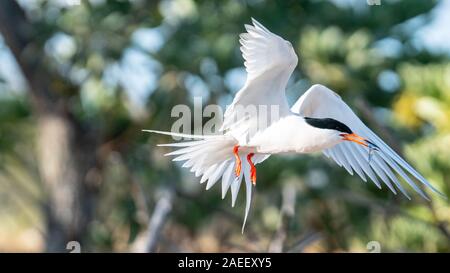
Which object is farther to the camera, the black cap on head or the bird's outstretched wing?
the bird's outstretched wing

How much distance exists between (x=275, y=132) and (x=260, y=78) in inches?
8.1

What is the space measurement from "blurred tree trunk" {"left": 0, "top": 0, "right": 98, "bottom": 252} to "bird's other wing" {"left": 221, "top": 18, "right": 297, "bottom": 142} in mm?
5961

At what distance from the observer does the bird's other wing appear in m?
2.73

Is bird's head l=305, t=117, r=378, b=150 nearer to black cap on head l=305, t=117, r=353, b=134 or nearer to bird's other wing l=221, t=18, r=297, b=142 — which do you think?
black cap on head l=305, t=117, r=353, b=134

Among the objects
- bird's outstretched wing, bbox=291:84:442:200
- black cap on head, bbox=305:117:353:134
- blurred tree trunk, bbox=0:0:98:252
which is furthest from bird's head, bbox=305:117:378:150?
blurred tree trunk, bbox=0:0:98:252

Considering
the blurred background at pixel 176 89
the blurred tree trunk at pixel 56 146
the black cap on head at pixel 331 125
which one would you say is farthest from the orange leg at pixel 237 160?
the blurred tree trunk at pixel 56 146

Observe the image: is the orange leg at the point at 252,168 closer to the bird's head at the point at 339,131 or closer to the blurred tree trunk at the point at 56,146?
the bird's head at the point at 339,131

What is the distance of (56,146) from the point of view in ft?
29.2

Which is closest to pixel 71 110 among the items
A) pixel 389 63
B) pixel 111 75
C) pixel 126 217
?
pixel 111 75

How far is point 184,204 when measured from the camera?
28.7ft

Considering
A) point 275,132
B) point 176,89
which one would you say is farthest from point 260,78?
point 176,89

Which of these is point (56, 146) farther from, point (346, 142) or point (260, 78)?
point (260, 78)

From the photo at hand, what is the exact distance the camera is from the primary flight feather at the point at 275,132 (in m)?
2.59
